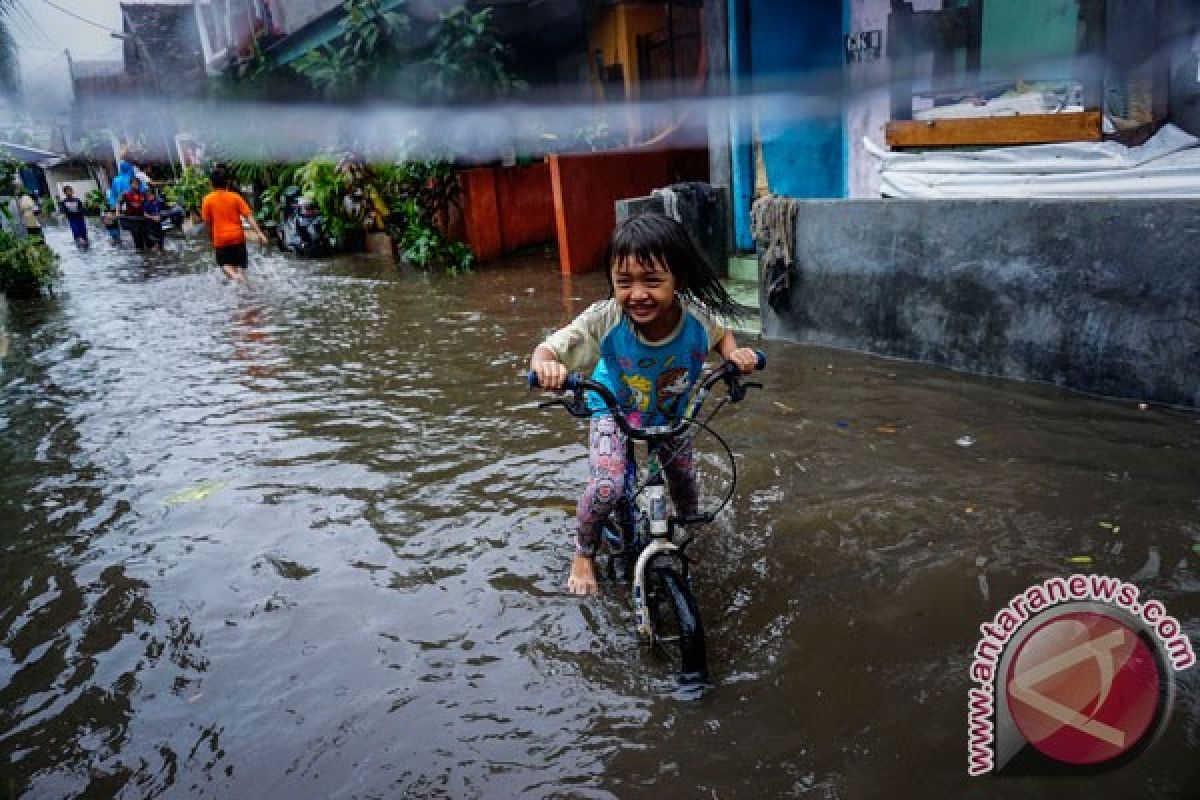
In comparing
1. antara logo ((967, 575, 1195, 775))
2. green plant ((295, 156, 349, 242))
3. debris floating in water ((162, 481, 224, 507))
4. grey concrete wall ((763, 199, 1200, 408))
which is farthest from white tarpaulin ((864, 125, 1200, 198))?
green plant ((295, 156, 349, 242))

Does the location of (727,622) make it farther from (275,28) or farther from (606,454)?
(275,28)

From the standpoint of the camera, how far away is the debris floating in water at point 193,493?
4699 mm

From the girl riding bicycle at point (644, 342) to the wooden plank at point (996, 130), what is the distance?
4236 millimetres

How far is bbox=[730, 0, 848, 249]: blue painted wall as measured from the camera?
921 centimetres

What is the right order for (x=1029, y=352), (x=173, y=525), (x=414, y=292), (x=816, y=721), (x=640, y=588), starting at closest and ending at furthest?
(x=816, y=721)
(x=640, y=588)
(x=173, y=525)
(x=1029, y=352)
(x=414, y=292)

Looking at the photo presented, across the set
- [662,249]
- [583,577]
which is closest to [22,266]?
[583,577]

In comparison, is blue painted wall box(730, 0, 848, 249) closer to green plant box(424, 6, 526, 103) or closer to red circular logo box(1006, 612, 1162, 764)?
green plant box(424, 6, 526, 103)

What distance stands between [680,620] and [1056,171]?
196 inches

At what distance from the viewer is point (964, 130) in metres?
6.48

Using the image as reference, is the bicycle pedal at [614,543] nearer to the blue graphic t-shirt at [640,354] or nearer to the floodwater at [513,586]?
the floodwater at [513,586]

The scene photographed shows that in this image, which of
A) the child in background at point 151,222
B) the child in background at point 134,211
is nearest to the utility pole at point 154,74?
the child in background at point 151,222

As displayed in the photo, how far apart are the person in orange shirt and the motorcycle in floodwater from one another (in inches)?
139

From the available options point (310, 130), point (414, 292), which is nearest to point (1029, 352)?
point (414, 292)

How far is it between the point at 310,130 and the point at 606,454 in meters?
15.7
